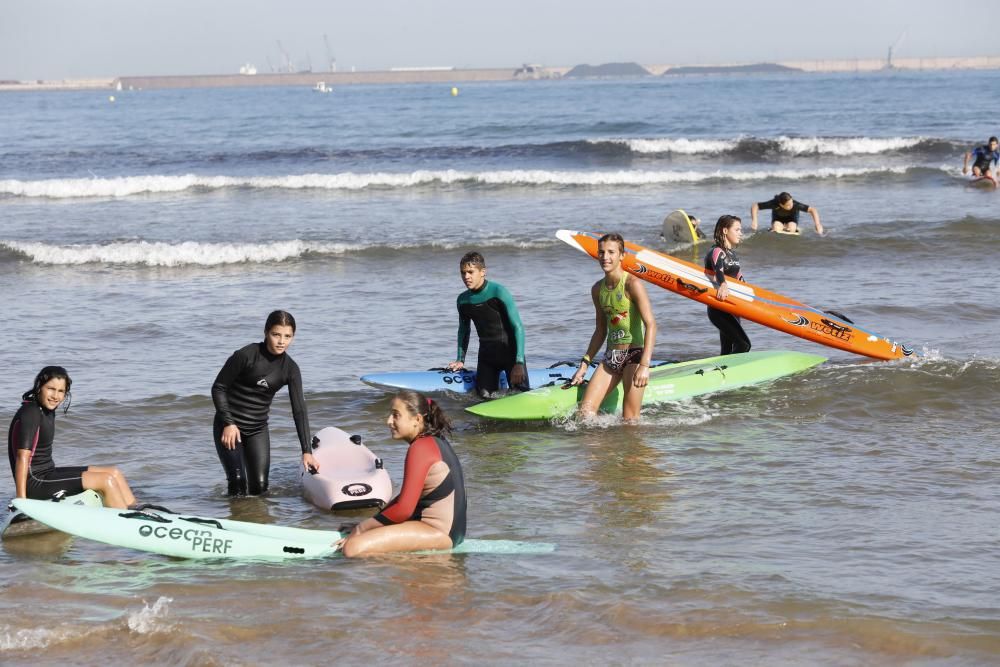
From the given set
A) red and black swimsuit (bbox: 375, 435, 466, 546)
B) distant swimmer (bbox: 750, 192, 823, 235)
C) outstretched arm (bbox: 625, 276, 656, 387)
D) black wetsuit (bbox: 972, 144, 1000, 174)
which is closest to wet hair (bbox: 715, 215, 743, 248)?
→ outstretched arm (bbox: 625, 276, 656, 387)

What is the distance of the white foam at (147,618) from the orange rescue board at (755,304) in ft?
21.5

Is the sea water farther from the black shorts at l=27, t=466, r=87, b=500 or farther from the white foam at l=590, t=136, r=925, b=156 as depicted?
the white foam at l=590, t=136, r=925, b=156

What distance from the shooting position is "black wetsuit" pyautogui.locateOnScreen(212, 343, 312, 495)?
292 inches

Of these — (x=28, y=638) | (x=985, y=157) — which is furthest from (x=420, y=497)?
(x=985, y=157)

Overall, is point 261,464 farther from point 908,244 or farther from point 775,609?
point 908,244

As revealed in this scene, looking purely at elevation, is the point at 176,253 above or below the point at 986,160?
below

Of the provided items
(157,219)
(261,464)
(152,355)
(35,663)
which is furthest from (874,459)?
(157,219)

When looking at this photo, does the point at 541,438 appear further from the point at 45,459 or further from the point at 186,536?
the point at 45,459

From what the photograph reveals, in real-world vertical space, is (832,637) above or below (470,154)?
below

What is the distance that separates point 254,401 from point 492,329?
2.79 metres

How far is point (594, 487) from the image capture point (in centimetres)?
800

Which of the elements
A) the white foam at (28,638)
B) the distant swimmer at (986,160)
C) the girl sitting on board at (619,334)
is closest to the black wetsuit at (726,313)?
the girl sitting on board at (619,334)

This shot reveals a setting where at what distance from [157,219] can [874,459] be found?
63.6ft

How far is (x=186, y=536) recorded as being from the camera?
21.7ft
